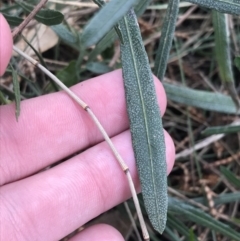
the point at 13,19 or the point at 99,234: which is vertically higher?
the point at 13,19

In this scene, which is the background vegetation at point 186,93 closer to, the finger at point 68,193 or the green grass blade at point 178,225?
the green grass blade at point 178,225

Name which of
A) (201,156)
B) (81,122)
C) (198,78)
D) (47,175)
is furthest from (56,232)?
(198,78)

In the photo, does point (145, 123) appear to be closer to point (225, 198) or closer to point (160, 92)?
point (160, 92)

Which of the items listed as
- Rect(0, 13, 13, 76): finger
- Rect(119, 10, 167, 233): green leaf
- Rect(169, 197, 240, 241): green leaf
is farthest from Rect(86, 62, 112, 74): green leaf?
Rect(0, 13, 13, 76): finger

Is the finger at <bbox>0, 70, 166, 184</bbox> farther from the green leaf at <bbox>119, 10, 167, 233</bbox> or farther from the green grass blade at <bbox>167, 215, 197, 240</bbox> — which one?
the green grass blade at <bbox>167, 215, 197, 240</bbox>

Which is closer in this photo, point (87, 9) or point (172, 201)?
point (172, 201)

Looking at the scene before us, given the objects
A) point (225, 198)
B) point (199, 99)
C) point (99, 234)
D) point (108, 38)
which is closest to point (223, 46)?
point (199, 99)

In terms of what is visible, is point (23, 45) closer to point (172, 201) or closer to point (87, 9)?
point (87, 9)
